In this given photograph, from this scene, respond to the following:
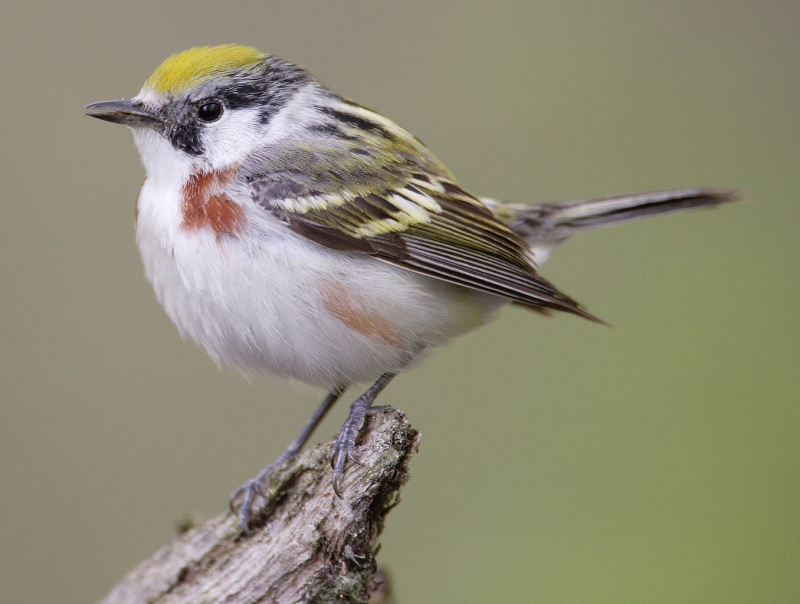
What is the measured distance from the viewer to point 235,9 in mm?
5434

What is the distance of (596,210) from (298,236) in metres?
1.58

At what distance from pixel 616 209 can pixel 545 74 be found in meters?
2.16

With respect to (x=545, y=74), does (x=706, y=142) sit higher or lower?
lower

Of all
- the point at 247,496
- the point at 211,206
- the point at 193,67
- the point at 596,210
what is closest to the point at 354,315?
the point at 211,206

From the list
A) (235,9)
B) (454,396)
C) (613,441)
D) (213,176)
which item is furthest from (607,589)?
(235,9)

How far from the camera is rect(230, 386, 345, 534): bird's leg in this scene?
3.34 metres

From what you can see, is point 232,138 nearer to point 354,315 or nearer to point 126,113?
point 126,113

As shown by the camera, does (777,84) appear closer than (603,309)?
No

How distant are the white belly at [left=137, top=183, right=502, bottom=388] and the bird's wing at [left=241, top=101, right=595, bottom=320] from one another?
3.1 inches

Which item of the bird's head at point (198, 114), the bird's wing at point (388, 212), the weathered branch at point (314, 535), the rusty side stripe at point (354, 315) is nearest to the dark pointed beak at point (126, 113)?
the bird's head at point (198, 114)

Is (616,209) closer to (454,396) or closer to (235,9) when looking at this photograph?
(454,396)

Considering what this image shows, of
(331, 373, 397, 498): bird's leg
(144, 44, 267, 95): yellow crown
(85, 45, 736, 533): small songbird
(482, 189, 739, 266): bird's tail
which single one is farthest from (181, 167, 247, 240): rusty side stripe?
(482, 189, 739, 266): bird's tail

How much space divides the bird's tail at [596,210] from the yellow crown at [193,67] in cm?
132

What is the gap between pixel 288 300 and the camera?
2932 millimetres
